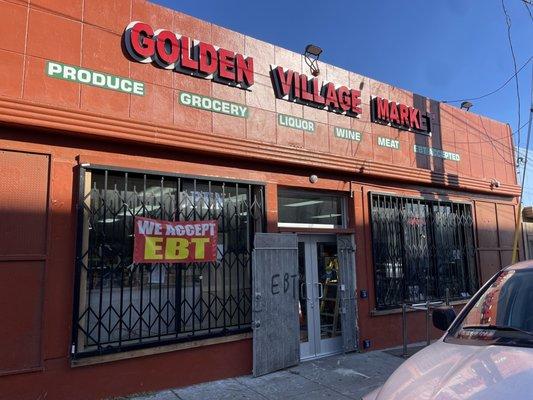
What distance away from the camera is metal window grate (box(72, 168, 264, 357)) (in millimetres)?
5996

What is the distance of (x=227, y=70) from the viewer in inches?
296

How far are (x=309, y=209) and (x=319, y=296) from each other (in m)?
1.67

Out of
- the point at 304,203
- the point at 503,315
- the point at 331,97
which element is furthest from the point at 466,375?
the point at 331,97

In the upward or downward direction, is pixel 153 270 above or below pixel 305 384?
above

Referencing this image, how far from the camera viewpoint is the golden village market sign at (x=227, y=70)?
22.1ft

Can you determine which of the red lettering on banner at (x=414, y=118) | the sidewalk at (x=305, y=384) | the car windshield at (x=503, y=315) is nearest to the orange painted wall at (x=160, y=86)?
the red lettering on banner at (x=414, y=118)

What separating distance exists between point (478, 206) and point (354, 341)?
18.9 feet

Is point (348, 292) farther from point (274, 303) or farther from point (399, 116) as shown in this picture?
point (399, 116)

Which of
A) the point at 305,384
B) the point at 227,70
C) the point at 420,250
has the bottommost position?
the point at 305,384

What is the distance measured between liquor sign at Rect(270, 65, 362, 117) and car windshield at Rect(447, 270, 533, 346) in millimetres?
5445

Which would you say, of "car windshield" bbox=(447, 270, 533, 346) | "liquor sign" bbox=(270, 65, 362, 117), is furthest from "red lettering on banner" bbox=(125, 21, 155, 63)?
"car windshield" bbox=(447, 270, 533, 346)

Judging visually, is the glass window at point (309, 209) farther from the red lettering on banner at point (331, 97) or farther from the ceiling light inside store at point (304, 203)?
the red lettering on banner at point (331, 97)

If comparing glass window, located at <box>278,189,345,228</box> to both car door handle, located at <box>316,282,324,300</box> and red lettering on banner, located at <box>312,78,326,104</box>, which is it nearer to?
car door handle, located at <box>316,282,324,300</box>

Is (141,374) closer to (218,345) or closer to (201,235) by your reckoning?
(218,345)
